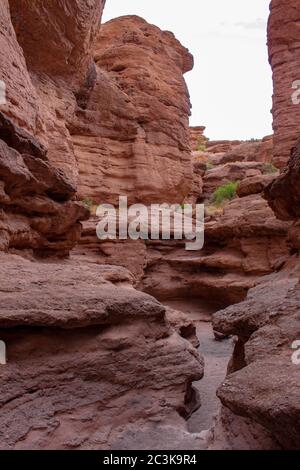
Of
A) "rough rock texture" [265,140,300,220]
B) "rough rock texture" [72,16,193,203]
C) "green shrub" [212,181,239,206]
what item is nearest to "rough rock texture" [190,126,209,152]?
"green shrub" [212,181,239,206]

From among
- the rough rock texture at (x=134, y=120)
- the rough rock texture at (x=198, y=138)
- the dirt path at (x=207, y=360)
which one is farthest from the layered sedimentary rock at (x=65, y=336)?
the rough rock texture at (x=198, y=138)

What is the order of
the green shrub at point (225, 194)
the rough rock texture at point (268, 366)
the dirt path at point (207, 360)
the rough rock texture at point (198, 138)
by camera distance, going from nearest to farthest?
the rough rock texture at point (268, 366) < the dirt path at point (207, 360) < the green shrub at point (225, 194) < the rough rock texture at point (198, 138)

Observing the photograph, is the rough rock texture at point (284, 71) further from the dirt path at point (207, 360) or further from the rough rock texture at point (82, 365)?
the rough rock texture at point (82, 365)

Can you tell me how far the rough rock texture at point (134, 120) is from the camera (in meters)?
17.3

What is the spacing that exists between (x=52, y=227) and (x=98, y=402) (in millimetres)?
4043

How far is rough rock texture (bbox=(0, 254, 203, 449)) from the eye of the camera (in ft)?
11.0

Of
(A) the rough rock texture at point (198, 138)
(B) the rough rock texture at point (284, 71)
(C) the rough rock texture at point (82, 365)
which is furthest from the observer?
(A) the rough rock texture at point (198, 138)

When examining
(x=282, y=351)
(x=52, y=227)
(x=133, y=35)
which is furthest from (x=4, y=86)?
(x=133, y=35)

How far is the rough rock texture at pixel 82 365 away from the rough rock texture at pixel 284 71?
13.6m

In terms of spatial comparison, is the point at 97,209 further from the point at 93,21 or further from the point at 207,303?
the point at 93,21

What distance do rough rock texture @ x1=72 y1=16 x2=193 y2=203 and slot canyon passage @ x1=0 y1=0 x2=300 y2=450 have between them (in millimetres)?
138

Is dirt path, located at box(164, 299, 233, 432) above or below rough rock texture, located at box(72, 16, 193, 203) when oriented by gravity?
below

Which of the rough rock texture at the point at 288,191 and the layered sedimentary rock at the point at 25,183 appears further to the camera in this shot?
the layered sedimentary rock at the point at 25,183

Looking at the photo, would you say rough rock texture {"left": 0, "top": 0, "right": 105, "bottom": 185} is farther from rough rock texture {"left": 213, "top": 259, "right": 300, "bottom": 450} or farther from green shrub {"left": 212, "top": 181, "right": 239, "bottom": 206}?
green shrub {"left": 212, "top": 181, "right": 239, "bottom": 206}
